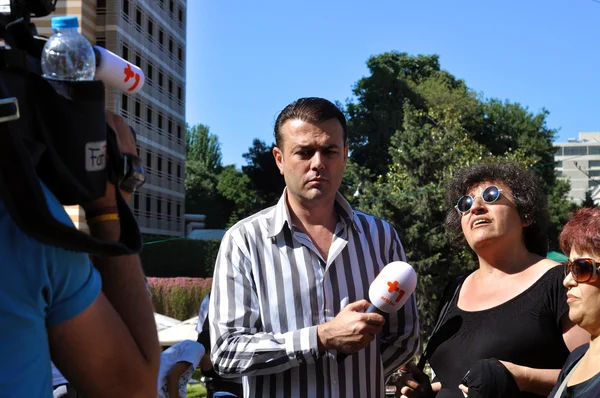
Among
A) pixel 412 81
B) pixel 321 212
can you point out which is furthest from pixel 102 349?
pixel 412 81

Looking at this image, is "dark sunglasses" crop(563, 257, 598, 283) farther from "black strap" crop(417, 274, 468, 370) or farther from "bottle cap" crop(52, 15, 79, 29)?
"bottle cap" crop(52, 15, 79, 29)

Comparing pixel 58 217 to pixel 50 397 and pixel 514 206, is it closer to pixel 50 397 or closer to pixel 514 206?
pixel 50 397

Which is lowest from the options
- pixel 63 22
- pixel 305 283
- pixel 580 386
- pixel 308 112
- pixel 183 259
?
pixel 183 259

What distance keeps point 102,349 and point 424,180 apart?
3623cm

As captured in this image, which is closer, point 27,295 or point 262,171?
point 27,295

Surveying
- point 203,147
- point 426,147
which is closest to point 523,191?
point 426,147

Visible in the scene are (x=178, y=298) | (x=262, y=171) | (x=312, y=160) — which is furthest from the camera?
(x=262, y=171)

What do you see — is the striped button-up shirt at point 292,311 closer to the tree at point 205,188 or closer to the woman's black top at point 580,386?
the woman's black top at point 580,386

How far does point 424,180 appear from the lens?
37156 mm

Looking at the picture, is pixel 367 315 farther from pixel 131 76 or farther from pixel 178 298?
pixel 178 298

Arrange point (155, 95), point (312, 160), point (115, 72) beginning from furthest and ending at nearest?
point (155, 95) → point (312, 160) → point (115, 72)

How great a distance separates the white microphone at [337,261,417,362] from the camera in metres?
3.42

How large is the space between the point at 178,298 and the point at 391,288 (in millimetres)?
32854

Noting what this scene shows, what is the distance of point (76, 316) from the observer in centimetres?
147
